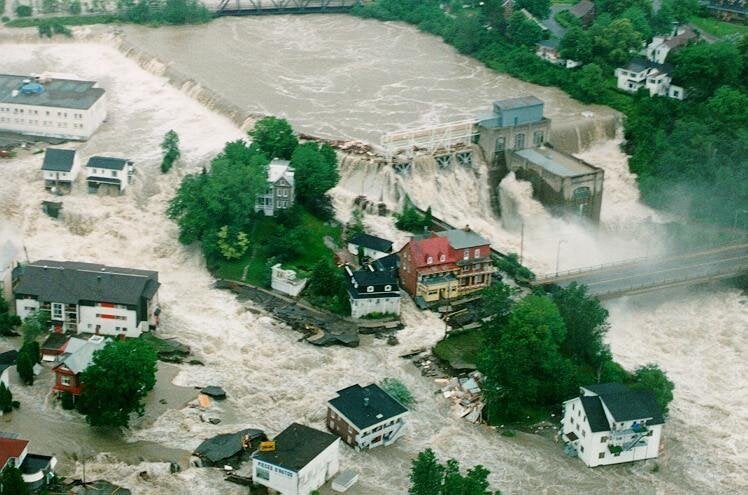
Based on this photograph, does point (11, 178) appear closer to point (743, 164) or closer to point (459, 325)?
point (459, 325)

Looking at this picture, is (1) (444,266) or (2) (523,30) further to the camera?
(2) (523,30)

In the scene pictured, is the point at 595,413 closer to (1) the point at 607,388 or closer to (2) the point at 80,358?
(1) the point at 607,388

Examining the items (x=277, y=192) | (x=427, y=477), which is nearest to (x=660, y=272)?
(x=277, y=192)

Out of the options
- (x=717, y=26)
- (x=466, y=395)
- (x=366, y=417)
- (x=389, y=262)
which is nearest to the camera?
(x=366, y=417)

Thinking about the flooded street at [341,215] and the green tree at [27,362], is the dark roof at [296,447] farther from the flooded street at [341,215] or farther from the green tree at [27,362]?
the green tree at [27,362]

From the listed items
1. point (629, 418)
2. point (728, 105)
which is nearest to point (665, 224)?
point (728, 105)

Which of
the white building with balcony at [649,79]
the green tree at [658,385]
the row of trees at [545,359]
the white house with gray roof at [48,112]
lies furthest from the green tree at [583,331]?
the white house with gray roof at [48,112]

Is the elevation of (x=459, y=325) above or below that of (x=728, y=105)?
below
